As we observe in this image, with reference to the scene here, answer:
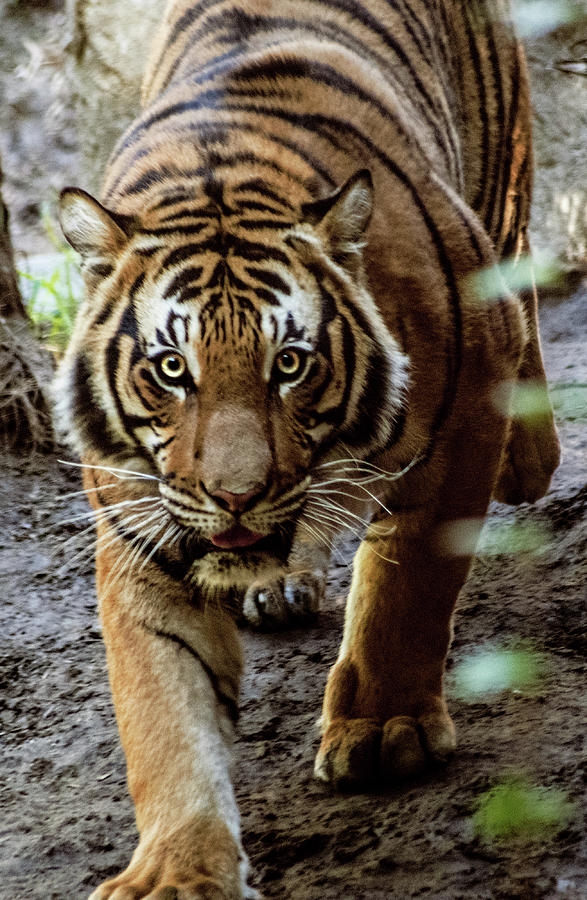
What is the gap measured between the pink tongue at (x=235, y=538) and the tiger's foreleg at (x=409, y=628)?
466mm

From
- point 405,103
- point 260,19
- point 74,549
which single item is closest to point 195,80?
point 260,19

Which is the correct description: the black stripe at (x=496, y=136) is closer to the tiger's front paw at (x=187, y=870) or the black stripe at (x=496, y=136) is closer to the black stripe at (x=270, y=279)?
the black stripe at (x=270, y=279)

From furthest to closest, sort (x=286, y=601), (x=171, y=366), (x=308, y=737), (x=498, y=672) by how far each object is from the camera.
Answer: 1. (x=286, y=601)
2. (x=498, y=672)
3. (x=308, y=737)
4. (x=171, y=366)

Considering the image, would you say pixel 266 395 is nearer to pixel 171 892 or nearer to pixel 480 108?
pixel 171 892

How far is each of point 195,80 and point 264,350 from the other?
812 millimetres

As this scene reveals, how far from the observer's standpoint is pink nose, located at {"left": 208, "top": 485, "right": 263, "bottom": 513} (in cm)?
169

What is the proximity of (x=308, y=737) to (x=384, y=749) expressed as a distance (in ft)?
1.28

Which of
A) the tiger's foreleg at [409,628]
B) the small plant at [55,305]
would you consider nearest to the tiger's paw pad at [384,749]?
the tiger's foreleg at [409,628]

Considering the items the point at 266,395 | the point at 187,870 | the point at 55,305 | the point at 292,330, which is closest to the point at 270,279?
the point at 292,330

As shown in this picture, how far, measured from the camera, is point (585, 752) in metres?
1.94

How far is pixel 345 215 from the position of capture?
188cm

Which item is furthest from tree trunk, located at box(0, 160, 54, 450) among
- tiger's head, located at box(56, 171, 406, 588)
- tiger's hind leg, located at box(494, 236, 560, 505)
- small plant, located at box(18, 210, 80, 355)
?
tiger's head, located at box(56, 171, 406, 588)

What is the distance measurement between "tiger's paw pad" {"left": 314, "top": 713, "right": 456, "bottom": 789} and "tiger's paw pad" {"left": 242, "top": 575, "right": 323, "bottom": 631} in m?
0.91

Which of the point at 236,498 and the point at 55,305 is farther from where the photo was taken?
the point at 55,305
